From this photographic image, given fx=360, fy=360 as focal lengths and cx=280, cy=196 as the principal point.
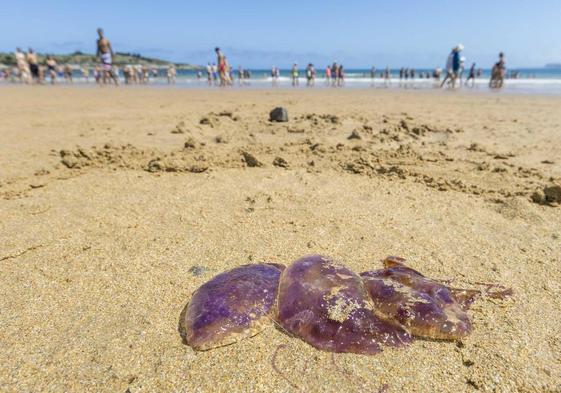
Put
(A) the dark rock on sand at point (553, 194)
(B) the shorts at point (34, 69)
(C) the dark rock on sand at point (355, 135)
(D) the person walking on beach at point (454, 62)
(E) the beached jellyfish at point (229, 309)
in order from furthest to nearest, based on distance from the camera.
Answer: (B) the shorts at point (34, 69)
(D) the person walking on beach at point (454, 62)
(C) the dark rock on sand at point (355, 135)
(A) the dark rock on sand at point (553, 194)
(E) the beached jellyfish at point (229, 309)

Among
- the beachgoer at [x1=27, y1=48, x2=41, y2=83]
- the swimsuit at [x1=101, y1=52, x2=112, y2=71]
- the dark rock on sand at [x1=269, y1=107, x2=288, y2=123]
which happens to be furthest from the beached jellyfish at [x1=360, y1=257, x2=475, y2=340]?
the beachgoer at [x1=27, y1=48, x2=41, y2=83]

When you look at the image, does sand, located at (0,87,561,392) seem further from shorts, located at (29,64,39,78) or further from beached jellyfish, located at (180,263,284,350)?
shorts, located at (29,64,39,78)

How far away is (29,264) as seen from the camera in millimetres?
1994

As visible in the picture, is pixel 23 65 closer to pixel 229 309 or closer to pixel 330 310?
pixel 229 309

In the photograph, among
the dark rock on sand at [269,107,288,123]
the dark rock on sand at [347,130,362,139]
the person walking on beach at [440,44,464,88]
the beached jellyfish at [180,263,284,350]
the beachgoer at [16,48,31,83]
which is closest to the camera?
the beached jellyfish at [180,263,284,350]

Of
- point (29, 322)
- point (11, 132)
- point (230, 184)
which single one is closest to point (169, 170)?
point (230, 184)

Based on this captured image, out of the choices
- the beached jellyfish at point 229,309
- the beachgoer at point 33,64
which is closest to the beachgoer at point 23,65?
the beachgoer at point 33,64

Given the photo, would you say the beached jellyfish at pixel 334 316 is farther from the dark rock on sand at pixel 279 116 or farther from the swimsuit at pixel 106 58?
the swimsuit at pixel 106 58

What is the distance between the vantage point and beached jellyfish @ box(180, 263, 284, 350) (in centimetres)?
146

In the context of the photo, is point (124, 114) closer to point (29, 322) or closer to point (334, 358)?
point (29, 322)

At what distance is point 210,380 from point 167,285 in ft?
2.20

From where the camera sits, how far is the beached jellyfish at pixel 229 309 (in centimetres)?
146

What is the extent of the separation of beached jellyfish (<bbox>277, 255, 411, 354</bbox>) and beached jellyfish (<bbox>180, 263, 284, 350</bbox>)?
8cm

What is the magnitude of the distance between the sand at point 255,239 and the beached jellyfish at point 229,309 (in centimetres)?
4
